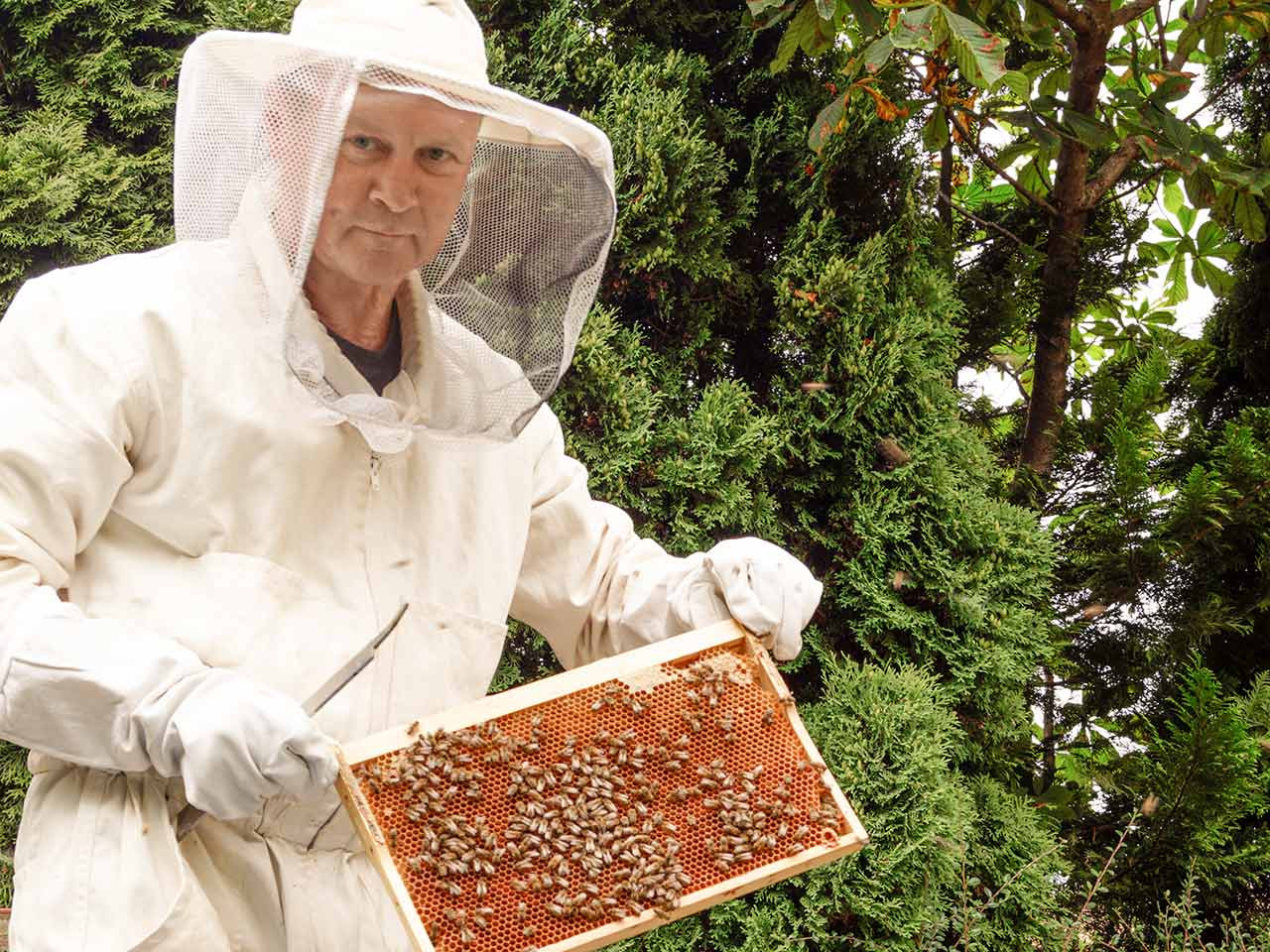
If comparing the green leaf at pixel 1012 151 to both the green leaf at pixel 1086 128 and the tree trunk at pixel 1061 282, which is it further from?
the green leaf at pixel 1086 128

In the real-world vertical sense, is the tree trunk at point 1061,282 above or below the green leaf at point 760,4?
below

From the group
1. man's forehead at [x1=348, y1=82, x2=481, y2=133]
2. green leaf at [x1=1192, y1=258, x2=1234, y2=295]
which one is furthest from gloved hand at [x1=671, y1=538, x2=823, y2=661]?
green leaf at [x1=1192, y1=258, x2=1234, y2=295]

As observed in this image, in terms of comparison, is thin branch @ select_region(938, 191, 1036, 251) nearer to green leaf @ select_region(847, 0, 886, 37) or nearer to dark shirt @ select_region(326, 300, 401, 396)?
green leaf @ select_region(847, 0, 886, 37)

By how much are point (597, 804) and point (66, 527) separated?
3.31 ft

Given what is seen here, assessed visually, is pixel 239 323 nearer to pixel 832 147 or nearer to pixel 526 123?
pixel 526 123

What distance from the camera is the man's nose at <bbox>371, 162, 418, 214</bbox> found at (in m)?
2.44

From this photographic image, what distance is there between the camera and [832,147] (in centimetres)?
449

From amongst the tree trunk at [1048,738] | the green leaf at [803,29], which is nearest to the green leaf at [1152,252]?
the tree trunk at [1048,738]

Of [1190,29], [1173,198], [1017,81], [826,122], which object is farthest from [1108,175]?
[826,122]

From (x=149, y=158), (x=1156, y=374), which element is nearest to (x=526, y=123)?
(x=149, y=158)

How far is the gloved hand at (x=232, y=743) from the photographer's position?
2051 mm

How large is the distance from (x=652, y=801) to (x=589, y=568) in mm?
667

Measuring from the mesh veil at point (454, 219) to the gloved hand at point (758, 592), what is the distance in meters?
0.48

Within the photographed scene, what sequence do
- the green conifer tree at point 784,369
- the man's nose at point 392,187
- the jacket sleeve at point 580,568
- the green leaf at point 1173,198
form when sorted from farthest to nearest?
the green leaf at point 1173,198, the green conifer tree at point 784,369, the jacket sleeve at point 580,568, the man's nose at point 392,187
